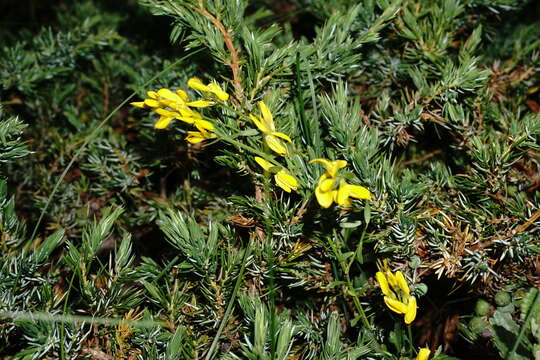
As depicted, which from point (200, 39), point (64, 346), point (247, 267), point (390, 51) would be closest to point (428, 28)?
point (390, 51)

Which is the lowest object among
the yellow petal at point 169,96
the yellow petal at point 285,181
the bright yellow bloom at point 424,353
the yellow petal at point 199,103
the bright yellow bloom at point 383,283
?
the bright yellow bloom at point 424,353

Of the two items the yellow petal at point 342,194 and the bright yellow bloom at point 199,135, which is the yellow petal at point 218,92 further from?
the yellow petal at point 342,194

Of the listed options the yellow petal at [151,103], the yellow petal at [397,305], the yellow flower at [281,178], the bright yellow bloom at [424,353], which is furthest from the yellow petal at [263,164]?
the bright yellow bloom at [424,353]

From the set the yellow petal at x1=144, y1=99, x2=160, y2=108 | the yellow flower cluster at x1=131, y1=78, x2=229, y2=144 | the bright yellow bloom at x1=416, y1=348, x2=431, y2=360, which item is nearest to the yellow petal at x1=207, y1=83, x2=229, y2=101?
the yellow flower cluster at x1=131, y1=78, x2=229, y2=144

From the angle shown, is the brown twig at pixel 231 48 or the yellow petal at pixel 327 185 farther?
the brown twig at pixel 231 48

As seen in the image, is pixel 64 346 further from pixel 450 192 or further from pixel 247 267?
pixel 450 192
